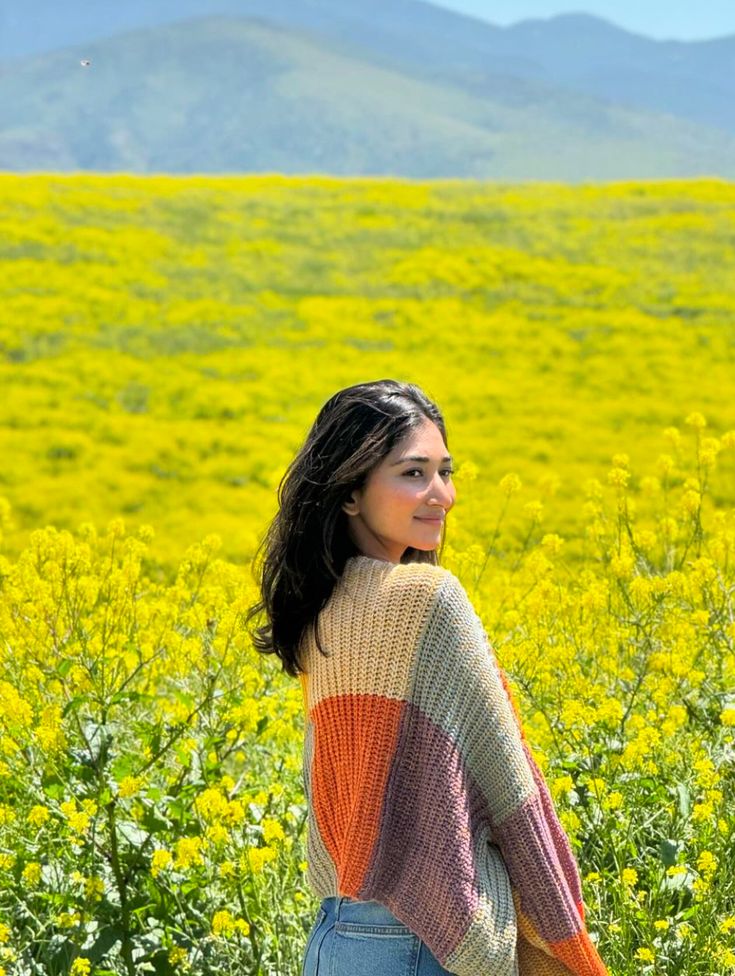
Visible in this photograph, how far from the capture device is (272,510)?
12.4 metres

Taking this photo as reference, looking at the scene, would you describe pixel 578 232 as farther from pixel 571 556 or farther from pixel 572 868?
pixel 572 868

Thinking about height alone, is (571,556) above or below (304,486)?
below

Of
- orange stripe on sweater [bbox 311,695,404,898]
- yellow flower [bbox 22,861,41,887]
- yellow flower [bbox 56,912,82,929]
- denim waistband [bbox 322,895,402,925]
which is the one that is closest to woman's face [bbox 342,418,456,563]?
orange stripe on sweater [bbox 311,695,404,898]

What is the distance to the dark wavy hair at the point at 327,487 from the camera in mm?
1981

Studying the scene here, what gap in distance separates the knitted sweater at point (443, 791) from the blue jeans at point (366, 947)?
Result: 0.11 ft

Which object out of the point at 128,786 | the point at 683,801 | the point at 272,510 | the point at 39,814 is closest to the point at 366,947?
the point at 128,786

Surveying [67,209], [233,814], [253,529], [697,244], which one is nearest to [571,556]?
[253,529]

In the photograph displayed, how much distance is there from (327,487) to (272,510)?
34.2 feet

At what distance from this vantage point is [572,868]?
1.92 m

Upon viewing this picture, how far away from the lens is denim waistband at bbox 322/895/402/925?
74.2 inches

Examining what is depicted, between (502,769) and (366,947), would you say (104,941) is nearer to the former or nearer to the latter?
(366,947)

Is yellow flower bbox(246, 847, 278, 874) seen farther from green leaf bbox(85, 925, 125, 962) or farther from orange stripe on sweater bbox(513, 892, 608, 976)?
orange stripe on sweater bbox(513, 892, 608, 976)

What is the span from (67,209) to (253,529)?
52.2 ft

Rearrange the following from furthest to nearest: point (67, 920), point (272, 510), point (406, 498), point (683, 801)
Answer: point (272, 510) < point (683, 801) < point (67, 920) < point (406, 498)
